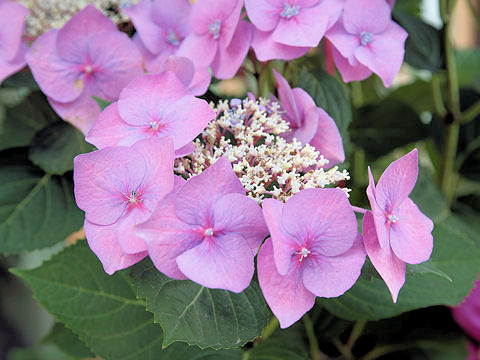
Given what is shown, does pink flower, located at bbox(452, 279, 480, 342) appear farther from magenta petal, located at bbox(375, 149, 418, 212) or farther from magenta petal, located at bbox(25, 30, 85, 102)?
magenta petal, located at bbox(25, 30, 85, 102)

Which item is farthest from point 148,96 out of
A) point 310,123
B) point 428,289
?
point 428,289

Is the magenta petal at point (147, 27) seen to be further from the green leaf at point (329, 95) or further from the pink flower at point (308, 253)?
the pink flower at point (308, 253)

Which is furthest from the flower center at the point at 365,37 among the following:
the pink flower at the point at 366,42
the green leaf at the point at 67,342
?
the green leaf at the point at 67,342

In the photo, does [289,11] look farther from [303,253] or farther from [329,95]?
[303,253]

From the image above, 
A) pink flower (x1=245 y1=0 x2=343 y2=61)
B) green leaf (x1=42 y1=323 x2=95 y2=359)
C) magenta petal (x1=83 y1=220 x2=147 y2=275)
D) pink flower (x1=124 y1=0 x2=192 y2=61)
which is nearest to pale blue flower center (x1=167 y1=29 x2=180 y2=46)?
pink flower (x1=124 y1=0 x2=192 y2=61)

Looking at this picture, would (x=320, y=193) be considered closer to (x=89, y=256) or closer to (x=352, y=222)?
(x=352, y=222)

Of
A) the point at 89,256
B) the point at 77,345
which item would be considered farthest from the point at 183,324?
the point at 77,345
